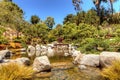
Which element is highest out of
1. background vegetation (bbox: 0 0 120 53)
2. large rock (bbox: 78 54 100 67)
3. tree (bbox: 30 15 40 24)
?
tree (bbox: 30 15 40 24)

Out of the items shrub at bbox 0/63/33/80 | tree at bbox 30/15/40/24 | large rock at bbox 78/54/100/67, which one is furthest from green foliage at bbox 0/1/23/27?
shrub at bbox 0/63/33/80

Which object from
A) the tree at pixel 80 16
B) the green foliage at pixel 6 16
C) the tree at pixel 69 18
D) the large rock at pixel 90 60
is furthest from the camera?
the tree at pixel 69 18

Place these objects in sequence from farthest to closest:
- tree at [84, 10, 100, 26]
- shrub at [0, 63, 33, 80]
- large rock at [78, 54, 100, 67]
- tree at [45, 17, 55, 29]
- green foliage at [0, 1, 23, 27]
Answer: tree at [45, 17, 55, 29] → tree at [84, 10, 100, 26] → green foliage at [0, 1, 23, 27] → large rock at [78, 54, 100, 67] → shrub at [0, 63, 33, 80]

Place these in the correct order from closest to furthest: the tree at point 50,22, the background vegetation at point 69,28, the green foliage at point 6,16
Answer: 1. the background vegetation at point 69,28
2. the green foliage at point 6,16
3. the tree at point 50,22

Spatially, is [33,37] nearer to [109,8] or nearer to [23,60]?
[109,8]

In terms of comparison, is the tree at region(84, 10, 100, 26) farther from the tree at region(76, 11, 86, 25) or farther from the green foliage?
the green foliage

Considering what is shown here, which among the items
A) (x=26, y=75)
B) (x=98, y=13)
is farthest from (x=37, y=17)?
(x=26, y=75)

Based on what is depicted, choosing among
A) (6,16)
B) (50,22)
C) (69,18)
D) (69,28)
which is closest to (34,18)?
(50,22)

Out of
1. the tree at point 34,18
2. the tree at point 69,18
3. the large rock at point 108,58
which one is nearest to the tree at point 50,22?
the tree at point 69,18

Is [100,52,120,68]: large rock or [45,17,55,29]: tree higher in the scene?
[45,17,55,29]: tree

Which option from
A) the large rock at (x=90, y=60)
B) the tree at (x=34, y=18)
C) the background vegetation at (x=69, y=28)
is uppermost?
the tree at (x=34, y=18)

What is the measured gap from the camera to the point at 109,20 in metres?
35.5

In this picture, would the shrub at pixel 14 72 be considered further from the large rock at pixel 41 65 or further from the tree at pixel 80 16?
the tree at pixel 80 16

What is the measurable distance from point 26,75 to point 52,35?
78.4ft
